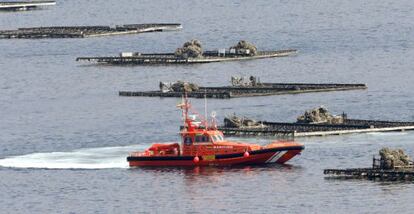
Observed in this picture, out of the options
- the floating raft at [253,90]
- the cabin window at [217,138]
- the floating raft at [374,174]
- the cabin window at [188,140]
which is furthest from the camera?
the floating raft at [253,90]

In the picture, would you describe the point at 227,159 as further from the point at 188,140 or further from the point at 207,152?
the point at 188,140

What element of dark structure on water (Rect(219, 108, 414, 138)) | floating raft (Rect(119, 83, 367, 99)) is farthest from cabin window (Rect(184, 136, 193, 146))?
floating raft (Rect(119, 83, 367, 99))

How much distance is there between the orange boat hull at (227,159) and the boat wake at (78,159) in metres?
1.49

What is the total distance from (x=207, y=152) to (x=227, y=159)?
130 cm

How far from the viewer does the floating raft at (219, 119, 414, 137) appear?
146 m

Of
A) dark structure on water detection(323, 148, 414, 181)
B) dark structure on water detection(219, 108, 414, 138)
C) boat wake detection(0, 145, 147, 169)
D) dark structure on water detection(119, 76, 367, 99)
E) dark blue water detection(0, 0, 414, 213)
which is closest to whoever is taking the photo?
dark blue water detection(0, 0, 414, 213)

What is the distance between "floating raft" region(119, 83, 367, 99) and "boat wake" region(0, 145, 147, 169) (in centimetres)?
3385

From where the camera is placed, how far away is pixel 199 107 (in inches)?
6678

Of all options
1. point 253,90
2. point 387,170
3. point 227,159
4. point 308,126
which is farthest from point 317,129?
point 253,90

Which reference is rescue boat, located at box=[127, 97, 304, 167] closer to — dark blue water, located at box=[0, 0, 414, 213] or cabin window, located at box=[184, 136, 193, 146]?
cabin window, located at box=[184, 136, 193, 146]

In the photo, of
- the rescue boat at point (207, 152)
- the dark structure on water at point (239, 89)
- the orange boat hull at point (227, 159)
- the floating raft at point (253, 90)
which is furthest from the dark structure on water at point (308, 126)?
the dark structure on water at point (239, 89)

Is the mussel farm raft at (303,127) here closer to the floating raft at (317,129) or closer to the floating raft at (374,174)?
the floating raft at (317,129)

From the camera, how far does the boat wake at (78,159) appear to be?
445ft

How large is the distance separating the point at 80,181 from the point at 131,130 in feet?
83.6
